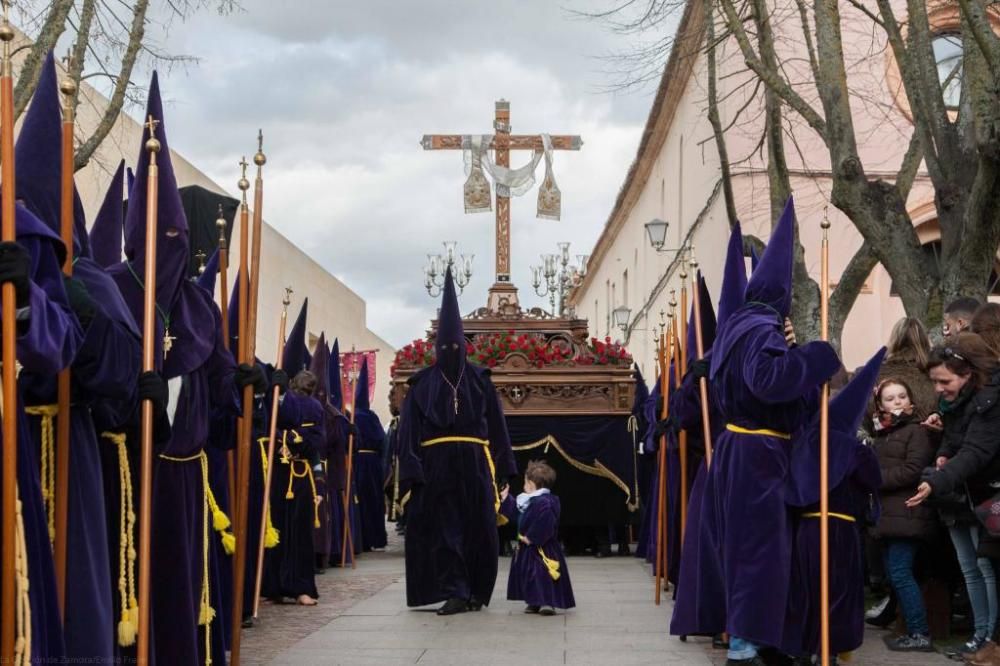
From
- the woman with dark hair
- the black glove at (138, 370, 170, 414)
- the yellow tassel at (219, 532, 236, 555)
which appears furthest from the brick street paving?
the black glove at (138, 370, 170, 414)

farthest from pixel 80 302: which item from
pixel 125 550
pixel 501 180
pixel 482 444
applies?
pixel 501 180

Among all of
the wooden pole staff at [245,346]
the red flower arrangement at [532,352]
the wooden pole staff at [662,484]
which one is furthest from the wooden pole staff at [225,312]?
the red flower arrangement at [532,352]

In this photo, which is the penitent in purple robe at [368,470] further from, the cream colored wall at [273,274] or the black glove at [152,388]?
the black glove at [152,388]

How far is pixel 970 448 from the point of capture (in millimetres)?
6996

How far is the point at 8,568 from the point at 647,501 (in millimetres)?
12269

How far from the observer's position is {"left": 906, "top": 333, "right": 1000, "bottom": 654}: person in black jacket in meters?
6.97

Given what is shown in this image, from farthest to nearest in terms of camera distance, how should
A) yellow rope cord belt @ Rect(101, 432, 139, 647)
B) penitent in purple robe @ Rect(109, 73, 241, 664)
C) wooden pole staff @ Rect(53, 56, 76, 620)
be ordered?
penitent in purple robe @ Rect(109, 73, 241, 664), yellow rope cord belt @ Rect(101, 432, 139, 647), wooden pole staff @ Rect(53, 56, 76, 620)

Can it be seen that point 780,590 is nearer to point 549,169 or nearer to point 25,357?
point 25,357

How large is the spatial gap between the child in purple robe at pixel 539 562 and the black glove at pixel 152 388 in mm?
4991

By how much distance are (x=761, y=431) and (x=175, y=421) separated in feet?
9.59

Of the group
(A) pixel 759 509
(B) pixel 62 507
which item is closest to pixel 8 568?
(B) pixel 62 507

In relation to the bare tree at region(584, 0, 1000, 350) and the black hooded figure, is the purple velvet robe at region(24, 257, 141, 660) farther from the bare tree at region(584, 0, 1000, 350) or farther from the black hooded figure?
the bare tree at region(584, 0, 1000, 350)

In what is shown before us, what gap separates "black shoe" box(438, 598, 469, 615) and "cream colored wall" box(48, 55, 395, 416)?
611 centimetres

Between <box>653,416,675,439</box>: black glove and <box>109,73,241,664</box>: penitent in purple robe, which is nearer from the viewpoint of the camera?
<box>109,73,241,664</box>: penitent in purple robe
